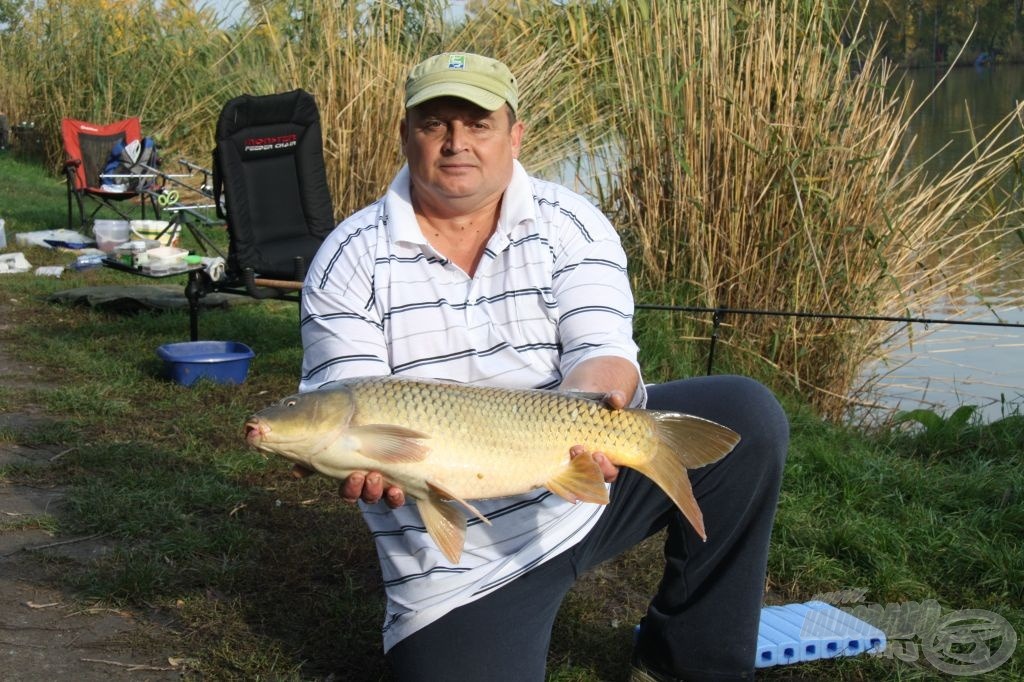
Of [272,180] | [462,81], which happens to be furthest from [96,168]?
[462,81]

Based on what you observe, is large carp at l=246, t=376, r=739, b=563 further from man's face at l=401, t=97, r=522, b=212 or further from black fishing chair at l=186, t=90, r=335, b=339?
black fishing chair at l=186, t=90, r=335, b=339

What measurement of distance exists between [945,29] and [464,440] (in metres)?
16.1

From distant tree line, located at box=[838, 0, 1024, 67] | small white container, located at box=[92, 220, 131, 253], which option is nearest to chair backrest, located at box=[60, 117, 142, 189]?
small white container, located at box=[92, 220, 131, 253]

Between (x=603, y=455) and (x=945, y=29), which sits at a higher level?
(x=945, y=29)

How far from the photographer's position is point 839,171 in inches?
180

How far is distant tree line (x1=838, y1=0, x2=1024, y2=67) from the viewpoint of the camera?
27.0 ft

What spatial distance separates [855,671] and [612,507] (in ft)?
2.20

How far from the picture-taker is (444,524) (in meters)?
1.88

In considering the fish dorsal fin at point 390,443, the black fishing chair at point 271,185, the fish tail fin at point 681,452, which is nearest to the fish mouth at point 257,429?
the fish dorsal fin at point 390,443

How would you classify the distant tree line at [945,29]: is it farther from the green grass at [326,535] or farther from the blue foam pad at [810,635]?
the blue foam pad at [810,635]

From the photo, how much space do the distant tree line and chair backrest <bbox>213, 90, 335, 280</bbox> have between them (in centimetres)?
262

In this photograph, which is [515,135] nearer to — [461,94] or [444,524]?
[461,94]

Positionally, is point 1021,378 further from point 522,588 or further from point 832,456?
point 522,588

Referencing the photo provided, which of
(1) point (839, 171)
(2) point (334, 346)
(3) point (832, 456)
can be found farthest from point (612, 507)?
(1) point (839, 171)
